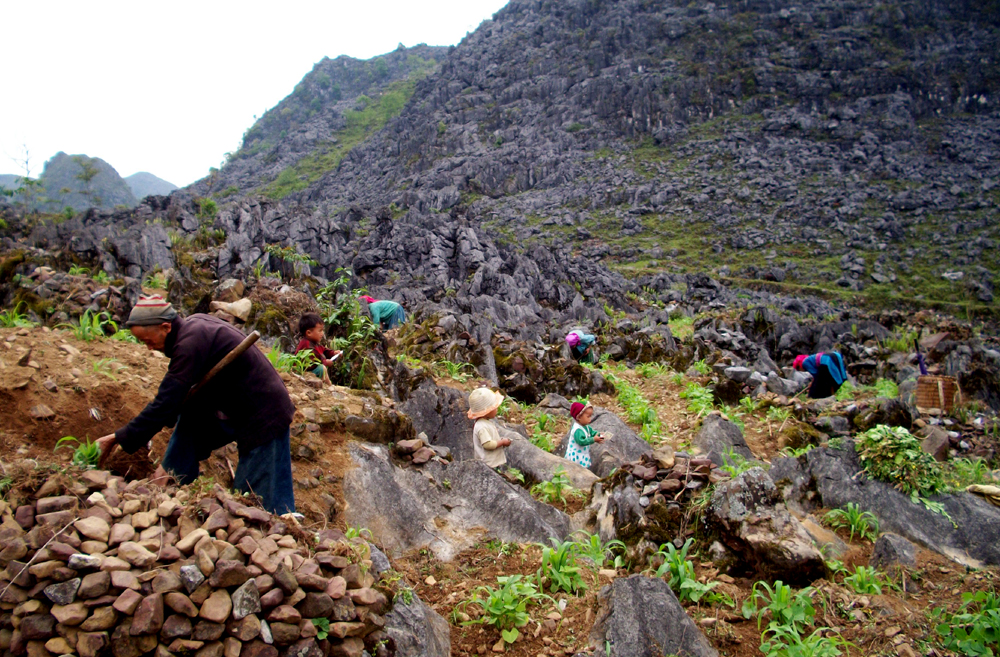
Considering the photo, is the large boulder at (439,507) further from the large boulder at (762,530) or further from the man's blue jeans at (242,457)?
the large boulder at (762,530)

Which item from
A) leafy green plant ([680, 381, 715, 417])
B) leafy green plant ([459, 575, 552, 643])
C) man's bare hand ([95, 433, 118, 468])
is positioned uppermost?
man's bare hand ([95, 433, 118, 468])

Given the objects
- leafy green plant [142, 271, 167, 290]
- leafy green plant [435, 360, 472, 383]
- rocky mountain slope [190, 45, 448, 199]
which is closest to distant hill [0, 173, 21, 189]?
rocky mountain slope [190, 45, 448, 199]

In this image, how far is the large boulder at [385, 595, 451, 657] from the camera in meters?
2.42

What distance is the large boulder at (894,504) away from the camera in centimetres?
391

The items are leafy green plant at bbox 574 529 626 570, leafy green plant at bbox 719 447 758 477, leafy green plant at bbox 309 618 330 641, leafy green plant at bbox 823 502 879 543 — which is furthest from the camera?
leafy green plant at bbox 719 447 758 477

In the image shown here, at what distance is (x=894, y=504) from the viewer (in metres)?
4.32

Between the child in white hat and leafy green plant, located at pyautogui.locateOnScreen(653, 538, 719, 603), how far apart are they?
2082 millimetres

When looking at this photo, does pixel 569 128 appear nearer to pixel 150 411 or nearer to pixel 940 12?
pixel 940 12

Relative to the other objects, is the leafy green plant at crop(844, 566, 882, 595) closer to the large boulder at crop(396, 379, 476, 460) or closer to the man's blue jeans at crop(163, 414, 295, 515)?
the man's blue jeans at crop(163, 414, 295, 515)

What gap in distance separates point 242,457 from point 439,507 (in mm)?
1542

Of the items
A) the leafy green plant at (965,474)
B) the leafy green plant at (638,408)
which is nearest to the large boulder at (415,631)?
the leafy green plant at (965,474)

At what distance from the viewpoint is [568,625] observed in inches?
113

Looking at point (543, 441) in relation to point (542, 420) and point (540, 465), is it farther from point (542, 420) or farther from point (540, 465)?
point (540, 465)

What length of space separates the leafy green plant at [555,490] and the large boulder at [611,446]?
1.01m
